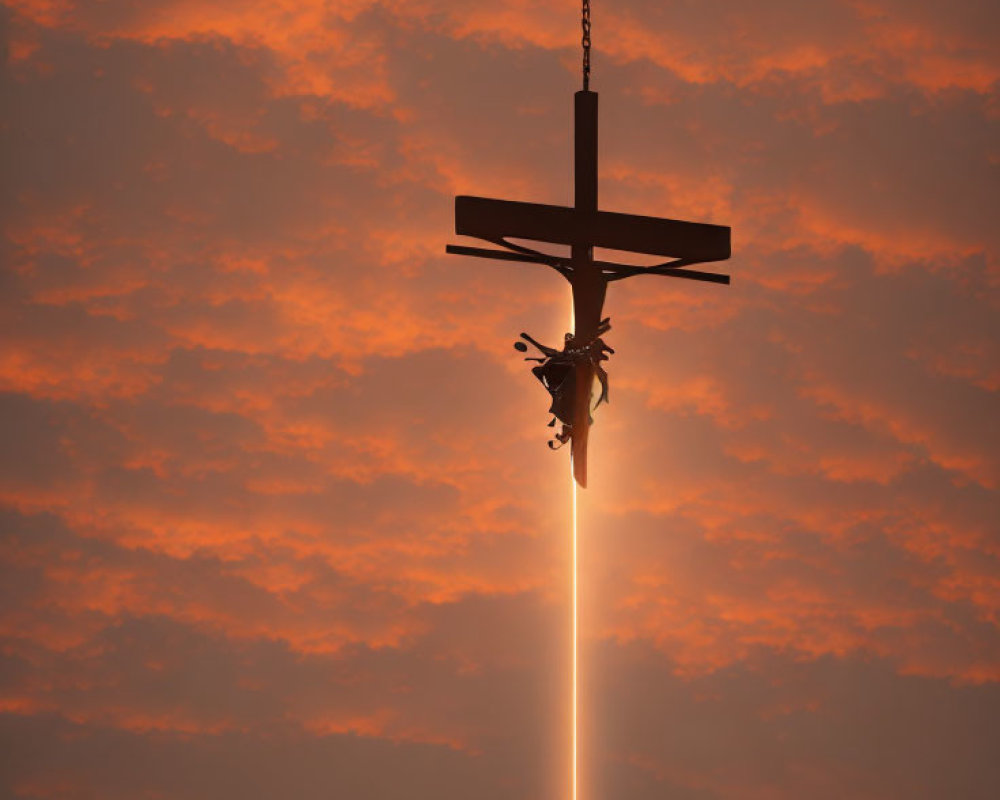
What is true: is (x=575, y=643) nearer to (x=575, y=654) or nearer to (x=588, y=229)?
(x=575, y=654)

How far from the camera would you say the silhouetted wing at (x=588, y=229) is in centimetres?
530

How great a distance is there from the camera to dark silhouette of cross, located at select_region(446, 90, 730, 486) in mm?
5293

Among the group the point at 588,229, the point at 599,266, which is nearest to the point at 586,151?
the point at 588,229

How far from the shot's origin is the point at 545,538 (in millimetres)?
7262

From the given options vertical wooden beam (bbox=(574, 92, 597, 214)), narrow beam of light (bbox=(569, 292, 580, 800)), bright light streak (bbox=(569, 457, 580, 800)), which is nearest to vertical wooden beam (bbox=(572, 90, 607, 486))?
vertical wooden beam (bbox=(574, 92, 597, 214))

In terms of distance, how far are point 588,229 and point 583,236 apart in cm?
2

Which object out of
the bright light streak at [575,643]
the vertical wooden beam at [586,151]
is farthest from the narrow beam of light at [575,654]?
the vertical wooden beam at [586,151]

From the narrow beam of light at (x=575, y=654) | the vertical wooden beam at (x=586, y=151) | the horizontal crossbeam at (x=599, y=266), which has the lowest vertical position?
the narrow beam of light at (x=575, y=654)

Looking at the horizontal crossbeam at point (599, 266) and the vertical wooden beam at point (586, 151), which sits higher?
the vertical wooden beam at point (586, 151)

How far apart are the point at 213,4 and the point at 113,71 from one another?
45 centimetres

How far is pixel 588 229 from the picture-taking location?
5.38 meters

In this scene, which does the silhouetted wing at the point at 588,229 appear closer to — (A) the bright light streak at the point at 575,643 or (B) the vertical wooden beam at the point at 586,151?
(B) the vertical wooden beam at the point at 586,151

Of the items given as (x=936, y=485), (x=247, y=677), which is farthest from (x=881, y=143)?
(x=247, y=677)

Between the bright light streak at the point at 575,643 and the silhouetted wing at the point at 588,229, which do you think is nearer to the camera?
the silhouetted wing at the point at 588,229
